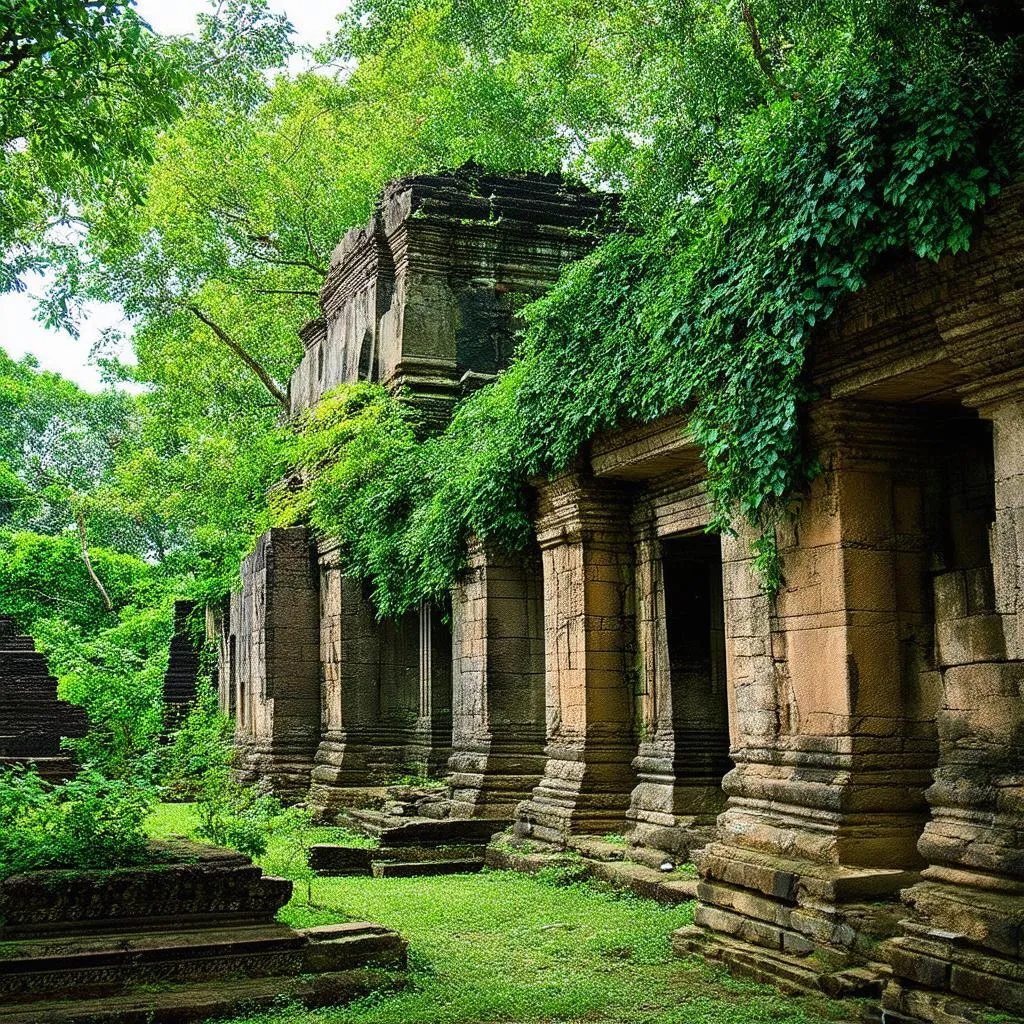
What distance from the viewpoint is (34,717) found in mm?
16516

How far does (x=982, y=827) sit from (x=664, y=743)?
4661 mm

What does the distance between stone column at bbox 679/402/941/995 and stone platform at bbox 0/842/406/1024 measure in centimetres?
217

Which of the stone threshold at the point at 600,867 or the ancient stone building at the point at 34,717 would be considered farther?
the ancient stone building at the point at 34,717

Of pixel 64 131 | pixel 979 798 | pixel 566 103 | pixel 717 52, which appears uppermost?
pixel 566 103

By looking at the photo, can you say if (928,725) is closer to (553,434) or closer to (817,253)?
(817,253)

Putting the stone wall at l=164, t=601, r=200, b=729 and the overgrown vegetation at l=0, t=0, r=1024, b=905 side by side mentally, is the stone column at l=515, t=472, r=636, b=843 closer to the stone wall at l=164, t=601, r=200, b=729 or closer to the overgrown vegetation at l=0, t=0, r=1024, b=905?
the overgrown vegetation at l=0, t=0, r=1024, b=905

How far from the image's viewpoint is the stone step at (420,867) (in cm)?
1071

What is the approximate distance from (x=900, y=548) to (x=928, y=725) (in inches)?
40.9

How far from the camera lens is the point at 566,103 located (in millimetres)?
23438

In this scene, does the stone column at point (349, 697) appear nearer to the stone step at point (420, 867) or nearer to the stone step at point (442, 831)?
the stone step at point (442, 831)

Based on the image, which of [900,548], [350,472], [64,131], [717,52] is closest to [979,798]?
[900,548]

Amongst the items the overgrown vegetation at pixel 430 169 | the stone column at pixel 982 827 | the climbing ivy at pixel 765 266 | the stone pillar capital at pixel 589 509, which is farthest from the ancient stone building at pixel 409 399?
the stone column at pixel 982 827

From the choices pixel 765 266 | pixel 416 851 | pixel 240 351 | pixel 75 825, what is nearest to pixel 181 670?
pixel 240 351

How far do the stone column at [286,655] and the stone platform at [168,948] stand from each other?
965cm
